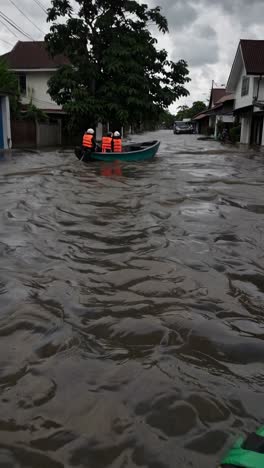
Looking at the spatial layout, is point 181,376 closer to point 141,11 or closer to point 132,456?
point 132,456

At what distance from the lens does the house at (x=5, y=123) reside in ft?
71.3

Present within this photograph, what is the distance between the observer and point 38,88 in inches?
1271

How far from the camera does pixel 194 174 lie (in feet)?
48.9

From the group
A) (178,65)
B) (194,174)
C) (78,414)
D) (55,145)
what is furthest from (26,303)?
(55,145)

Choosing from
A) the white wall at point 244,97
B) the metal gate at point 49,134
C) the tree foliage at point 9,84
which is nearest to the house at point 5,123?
the tree foliage at point 9,84

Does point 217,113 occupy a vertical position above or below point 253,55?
below

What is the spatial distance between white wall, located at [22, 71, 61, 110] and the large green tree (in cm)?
837

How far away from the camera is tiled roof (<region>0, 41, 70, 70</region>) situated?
1249 inches

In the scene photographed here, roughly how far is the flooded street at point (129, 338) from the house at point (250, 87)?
2198 centimetres

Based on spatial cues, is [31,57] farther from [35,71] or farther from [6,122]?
[6,122]

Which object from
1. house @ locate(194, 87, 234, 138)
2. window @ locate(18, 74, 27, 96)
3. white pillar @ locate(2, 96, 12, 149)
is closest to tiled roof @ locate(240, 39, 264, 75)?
house @ locate(194, 87, 234, 138)

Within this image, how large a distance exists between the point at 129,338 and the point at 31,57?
3315cm

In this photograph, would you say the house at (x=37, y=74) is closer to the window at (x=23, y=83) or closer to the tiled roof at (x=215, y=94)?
the window at (x=23, y=83)

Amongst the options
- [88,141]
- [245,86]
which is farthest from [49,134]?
[245,86]
